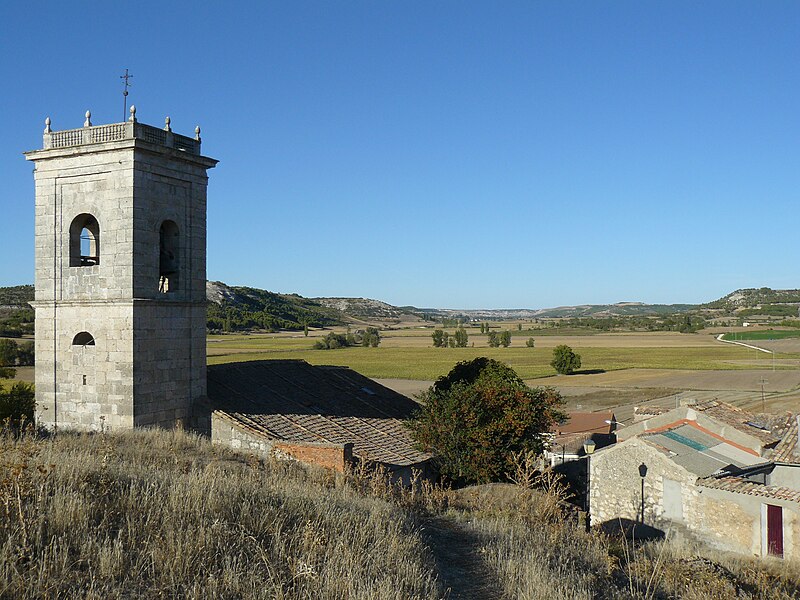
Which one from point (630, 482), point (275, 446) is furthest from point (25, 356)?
point (630, 482)

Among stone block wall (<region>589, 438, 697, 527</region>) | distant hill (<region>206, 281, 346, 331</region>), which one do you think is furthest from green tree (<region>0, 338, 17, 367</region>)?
distant hill (<region>206, 281, 346, 331</region>)

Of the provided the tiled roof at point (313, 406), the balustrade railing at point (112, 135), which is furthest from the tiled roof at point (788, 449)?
the balustrade railing at point (112, 135)

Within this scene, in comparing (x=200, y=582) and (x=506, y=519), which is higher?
(x=200, y=582)

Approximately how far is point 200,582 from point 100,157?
15788mm

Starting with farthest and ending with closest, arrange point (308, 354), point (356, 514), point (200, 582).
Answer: point (308, 354) < point (356, 514) < point (200, 582)

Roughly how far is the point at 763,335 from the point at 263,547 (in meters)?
152

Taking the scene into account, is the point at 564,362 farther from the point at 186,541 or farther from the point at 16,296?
the point at 186,541

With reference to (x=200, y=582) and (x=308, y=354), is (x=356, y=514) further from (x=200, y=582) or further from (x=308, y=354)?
(x=308, y=354)

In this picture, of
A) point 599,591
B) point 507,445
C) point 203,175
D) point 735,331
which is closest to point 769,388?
point 507,445

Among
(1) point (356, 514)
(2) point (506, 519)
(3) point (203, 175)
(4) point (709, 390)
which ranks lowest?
(4) point (709, 390)

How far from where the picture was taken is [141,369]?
18.3 metres

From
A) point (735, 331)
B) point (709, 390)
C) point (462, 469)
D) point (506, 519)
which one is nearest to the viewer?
point (506, 519)

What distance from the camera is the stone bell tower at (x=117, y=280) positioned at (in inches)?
716

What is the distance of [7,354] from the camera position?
4075 centimetres
